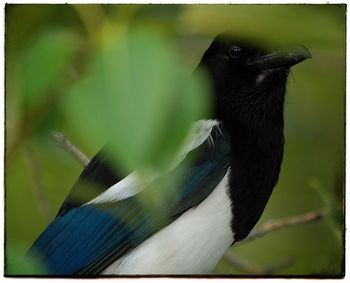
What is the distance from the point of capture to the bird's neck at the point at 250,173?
3.89 feet

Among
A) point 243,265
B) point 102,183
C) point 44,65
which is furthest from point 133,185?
point 44,65

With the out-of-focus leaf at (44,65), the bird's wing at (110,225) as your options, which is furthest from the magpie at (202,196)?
the out-of-focus leaf at (44,65)

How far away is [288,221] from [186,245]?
196 mm

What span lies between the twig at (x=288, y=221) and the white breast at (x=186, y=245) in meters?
0.07

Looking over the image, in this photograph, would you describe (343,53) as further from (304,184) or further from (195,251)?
(195,251)

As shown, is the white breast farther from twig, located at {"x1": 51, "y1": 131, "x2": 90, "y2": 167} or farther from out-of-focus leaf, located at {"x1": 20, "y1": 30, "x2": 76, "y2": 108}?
out-of-focus leaf, located at {"x1": 20, "y1": 30, "x2": 76, "y2": 108}

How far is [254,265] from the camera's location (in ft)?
3.90

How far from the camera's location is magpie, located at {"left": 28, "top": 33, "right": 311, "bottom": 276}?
1.11 m

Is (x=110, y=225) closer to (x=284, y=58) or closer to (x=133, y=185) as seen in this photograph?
(x=133, y=185)

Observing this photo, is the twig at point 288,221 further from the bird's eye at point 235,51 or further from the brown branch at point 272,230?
the bird's eye at point 235,51

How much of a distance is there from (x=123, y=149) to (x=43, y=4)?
0.71m

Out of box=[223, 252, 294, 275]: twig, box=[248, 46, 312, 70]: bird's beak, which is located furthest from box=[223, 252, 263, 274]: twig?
box=[248, 46, 312, 70]: bird's beak

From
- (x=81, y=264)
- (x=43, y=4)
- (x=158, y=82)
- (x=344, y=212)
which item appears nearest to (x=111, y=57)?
(x=158, y=82)

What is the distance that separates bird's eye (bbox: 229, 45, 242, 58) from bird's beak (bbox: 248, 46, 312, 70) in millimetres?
32
